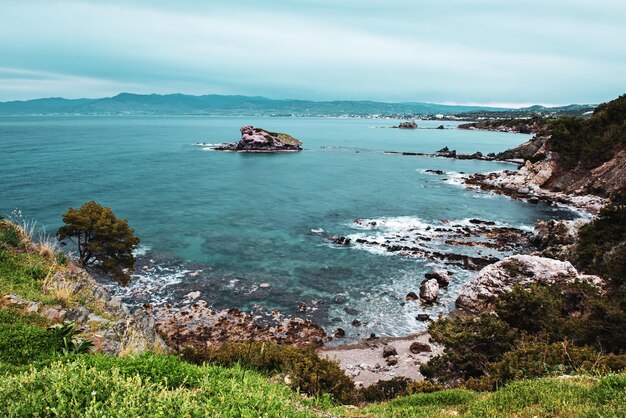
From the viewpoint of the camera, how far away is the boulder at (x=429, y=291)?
2850cm

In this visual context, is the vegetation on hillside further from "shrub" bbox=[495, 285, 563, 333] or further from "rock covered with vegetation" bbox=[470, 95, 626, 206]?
"shrub" bbox=[495, 285, 563, 333]

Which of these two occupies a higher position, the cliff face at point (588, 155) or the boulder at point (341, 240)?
the cliff face at point (588, 155)

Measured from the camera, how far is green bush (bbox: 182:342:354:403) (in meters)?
10.8

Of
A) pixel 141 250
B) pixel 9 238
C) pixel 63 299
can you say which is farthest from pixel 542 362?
pixel 141 250

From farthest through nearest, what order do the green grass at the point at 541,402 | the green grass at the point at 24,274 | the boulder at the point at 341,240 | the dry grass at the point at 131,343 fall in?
→ the boulder at the point at 341,240 < the green grass at the point at 24,274 < the dry grass at the point at 131,343 < the green grass at the point at 541,402

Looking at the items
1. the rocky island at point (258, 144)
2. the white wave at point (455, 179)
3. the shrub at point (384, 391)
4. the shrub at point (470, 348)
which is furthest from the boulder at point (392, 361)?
the rocky island at point (258, 144)

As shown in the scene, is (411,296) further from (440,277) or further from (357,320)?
(357,320)

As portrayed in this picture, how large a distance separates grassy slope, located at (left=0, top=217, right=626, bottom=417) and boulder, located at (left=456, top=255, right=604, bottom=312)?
18469 millimetres

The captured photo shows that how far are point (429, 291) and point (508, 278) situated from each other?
554 centimetres

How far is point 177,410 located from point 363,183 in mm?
69689

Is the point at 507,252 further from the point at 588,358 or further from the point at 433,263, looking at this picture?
the point at 588,358

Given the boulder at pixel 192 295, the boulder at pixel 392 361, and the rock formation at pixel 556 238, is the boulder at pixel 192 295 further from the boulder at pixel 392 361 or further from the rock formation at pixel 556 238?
the rock formation at pixel 556 238

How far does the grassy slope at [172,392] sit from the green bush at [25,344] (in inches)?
→ 0.7

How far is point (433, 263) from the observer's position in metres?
35.3
